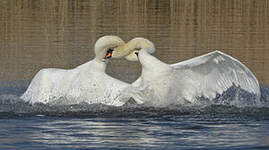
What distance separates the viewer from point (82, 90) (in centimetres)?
1289

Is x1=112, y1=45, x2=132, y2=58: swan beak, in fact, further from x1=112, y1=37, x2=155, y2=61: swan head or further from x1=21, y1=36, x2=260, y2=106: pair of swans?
x1=21, y1=36, x2=260, y2=106: pair of swans

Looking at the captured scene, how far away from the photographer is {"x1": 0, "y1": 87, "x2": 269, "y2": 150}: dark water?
1007 centimetres

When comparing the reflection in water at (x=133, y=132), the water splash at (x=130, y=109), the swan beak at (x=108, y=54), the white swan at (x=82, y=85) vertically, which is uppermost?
the swan beak at (x=108, y=54)

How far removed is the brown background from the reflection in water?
522 centimetres

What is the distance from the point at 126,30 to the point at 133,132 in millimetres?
17741

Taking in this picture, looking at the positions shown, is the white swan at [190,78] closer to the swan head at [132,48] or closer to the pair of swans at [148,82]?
the pair of swans at [148,82]

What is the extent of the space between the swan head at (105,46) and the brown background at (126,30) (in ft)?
10.1

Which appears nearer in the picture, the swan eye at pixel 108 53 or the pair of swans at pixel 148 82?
the pair of swans at pixel 148 82

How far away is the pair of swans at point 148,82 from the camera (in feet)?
41.3

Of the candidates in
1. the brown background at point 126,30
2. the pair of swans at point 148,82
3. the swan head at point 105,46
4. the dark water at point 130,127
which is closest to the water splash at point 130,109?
the dark water at point 130,127

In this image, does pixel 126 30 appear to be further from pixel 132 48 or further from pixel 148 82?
pixel 148 82

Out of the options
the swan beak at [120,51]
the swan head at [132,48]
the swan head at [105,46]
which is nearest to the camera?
the swan head at [105,46]

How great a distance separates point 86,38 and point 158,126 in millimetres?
15332

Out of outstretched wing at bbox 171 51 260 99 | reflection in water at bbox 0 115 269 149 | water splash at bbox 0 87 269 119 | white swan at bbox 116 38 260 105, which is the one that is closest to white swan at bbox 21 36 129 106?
water splash at bbox 0 87 269 119
